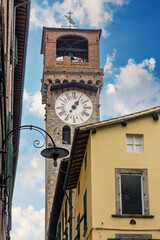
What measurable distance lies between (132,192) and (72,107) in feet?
107

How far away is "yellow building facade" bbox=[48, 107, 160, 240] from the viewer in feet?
59.5

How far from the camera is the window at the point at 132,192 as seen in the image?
18.5m

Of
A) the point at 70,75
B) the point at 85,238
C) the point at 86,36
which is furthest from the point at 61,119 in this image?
the point at 85,238

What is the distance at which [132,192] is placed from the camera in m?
18.8

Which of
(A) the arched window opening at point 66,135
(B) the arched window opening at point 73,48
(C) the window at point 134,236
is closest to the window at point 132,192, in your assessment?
(C) the window at point 134,236

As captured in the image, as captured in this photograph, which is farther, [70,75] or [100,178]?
[70,75]

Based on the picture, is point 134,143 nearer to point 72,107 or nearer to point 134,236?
point 134,236

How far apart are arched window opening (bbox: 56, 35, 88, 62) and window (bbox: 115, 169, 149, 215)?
37025mm

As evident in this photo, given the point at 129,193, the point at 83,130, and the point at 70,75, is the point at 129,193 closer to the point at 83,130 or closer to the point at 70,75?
the point at 83,130

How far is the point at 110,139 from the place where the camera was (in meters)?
19.7

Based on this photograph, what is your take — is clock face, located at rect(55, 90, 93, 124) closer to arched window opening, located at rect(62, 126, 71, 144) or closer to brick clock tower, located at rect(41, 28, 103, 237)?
brick clock tower, located at rect(41, 28, 103, 237)

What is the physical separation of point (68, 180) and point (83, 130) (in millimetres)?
5632

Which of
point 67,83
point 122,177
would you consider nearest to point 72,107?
point 67,83

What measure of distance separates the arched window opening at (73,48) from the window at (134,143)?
35.9m
